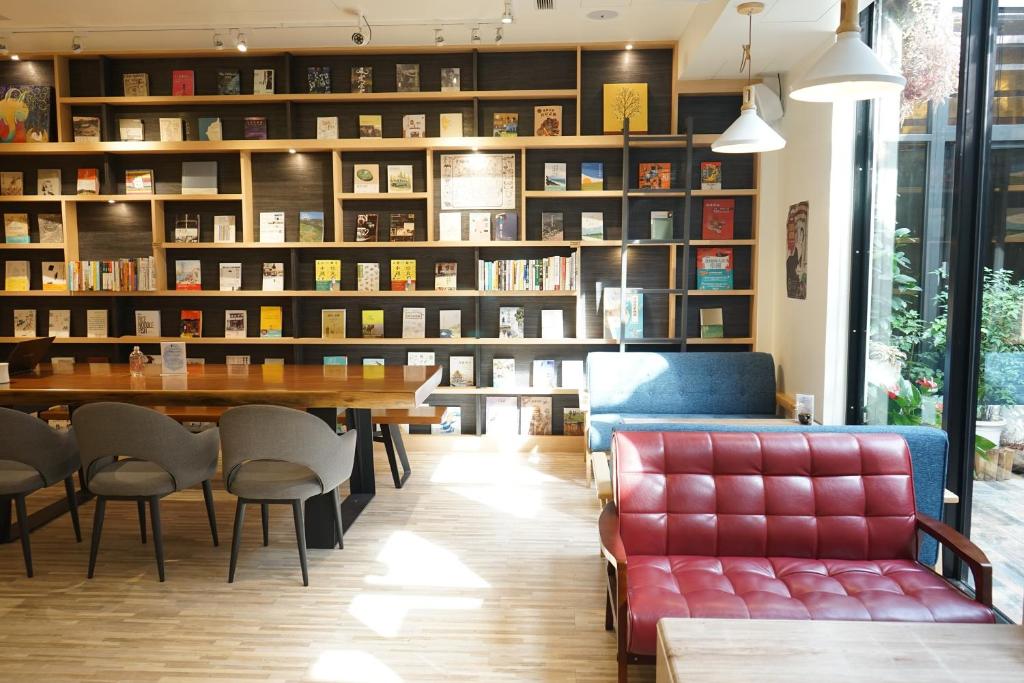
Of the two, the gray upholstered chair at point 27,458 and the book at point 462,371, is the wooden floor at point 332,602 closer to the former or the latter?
the gray upholstered chair at point 27,458

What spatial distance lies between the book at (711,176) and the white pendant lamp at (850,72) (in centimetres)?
335

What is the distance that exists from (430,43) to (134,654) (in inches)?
185

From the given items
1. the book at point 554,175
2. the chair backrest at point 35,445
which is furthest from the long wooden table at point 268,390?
the book at point 554,175

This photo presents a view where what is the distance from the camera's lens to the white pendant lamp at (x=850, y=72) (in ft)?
7.65

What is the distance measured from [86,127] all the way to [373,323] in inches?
113

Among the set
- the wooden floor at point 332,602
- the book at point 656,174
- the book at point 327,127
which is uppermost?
the book at point 327,127

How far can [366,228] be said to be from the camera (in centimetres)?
605

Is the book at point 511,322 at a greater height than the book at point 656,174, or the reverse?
the book at point 656,174

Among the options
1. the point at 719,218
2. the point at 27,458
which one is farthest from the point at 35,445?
the point at 719,218

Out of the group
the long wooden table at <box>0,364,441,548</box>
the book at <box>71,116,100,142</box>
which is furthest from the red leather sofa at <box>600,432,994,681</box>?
the book at <box>71,116,100,142</box>

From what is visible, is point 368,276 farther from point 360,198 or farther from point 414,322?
point 360,198

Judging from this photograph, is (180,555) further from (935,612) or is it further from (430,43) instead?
(430,43)

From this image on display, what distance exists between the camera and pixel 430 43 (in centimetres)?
577

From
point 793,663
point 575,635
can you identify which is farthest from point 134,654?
point 793,663
